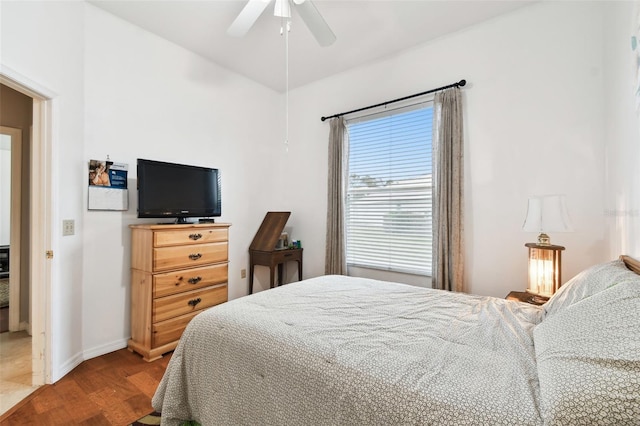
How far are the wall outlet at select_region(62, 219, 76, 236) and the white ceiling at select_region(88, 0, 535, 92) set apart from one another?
1.80 metres

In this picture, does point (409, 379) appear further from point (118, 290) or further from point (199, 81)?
point (199, 81)

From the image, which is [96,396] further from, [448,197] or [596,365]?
[448,197]

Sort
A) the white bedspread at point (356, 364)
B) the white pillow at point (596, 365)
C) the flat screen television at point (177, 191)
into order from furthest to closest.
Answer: the flat screen television at point (177, 191) → the white bedspread at point (356, 364) → the white pillow at point (596, 365)

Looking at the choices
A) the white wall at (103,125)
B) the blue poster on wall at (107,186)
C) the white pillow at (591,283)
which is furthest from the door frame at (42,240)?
the white pillow at (591,283)

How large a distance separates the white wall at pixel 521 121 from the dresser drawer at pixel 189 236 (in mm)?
2369

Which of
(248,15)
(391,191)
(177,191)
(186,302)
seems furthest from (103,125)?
(391,191)

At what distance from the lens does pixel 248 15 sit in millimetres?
2111

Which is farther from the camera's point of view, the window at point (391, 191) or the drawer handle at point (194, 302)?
the window at point (391, 191)

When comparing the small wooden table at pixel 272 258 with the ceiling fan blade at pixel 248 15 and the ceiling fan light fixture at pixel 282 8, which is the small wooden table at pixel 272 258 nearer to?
the ceiling fan blade at pixel 248 15

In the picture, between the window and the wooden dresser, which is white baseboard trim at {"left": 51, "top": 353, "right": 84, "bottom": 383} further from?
the window

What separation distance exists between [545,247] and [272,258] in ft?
8.54

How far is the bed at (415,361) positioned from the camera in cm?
73

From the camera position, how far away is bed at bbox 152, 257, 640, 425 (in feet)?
2.40

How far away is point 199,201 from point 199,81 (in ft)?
4.45
